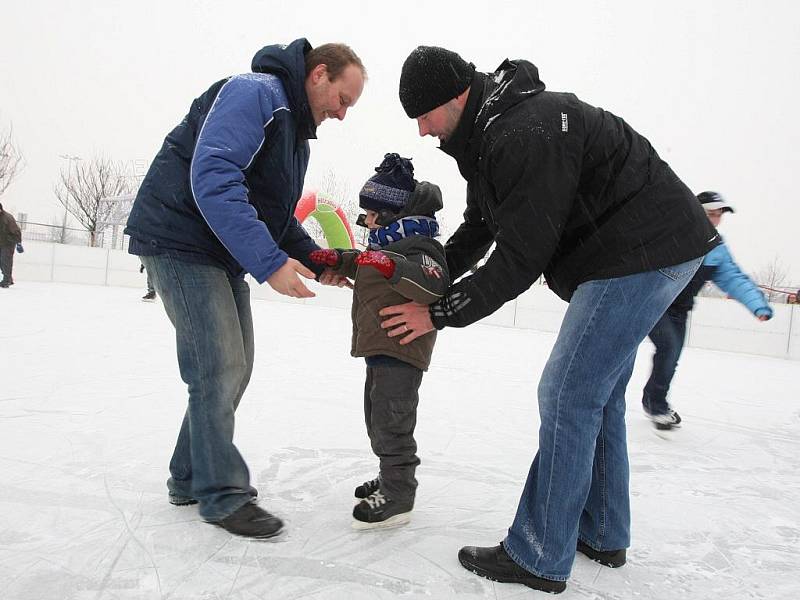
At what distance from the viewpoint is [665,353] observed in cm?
403

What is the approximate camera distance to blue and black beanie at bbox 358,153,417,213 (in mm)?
2129

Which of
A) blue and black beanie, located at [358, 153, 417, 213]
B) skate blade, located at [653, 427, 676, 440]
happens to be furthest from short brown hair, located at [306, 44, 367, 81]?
skate blade, located at [653, 427, 676, 440]

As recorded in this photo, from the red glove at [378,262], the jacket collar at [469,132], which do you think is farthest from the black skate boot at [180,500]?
the jacket collar at [469,132]

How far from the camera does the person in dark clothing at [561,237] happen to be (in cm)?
152

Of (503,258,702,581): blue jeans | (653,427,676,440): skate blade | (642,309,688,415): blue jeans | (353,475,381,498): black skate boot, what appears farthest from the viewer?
(642,309,688,415): blue jeans

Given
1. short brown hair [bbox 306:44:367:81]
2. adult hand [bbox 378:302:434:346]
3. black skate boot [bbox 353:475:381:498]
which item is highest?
short brown hair [bbox 306:44:367:81]

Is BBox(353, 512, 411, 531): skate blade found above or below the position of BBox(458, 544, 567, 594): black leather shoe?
below

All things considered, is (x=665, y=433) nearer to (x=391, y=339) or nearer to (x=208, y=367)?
(x=391, y=339)

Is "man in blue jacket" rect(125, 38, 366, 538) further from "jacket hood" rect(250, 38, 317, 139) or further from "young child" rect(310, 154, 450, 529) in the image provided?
"young child" rect(310, 154, 450, 529)

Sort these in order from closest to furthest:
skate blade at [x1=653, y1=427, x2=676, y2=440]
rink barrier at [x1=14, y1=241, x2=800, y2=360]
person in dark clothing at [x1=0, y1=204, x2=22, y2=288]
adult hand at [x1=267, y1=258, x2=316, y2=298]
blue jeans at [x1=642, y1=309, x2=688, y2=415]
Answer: adult hand at [x1=267, y1=258, x2=316, y2=298] < skate blade at [x1=653, y1=427, x2=676, y2=440] < blue jeans at [x1=642, y1=309, x2=688, y2=415] < person in dark clothing at [x1=0, y1=204, x2=22, y2=288] < rink barrier at [x1=14, y1=241, x2=800, y2=360]

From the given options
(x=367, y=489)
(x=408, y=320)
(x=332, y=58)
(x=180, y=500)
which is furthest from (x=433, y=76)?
(x=180, y=500)

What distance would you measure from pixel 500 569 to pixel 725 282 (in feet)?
10.2

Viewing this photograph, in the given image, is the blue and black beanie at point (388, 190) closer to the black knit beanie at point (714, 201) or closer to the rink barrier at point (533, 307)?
the black knit beanie at point (714, 201)

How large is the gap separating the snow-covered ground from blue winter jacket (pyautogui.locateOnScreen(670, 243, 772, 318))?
0.92m
